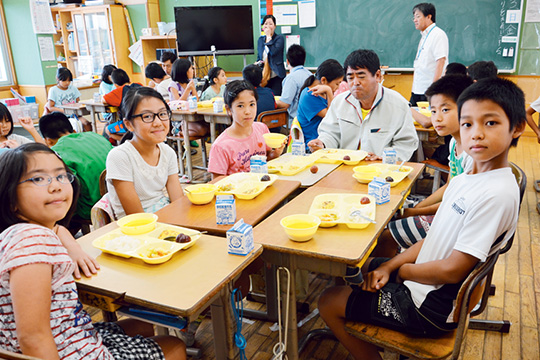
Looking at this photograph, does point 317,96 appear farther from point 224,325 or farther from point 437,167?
point 224,325

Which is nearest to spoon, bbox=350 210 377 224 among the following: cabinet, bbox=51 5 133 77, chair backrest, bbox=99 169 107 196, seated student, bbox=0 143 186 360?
seated student, bbox=0 143 186 360

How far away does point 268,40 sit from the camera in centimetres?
637

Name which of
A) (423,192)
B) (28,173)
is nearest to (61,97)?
(423,192)

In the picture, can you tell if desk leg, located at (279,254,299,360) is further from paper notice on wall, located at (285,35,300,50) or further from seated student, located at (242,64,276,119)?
paper notice on wall, located at (285,35,300,50)

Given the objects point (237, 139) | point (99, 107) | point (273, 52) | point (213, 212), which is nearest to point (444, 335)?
point (213, 212)

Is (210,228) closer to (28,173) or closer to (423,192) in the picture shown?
(28,173)

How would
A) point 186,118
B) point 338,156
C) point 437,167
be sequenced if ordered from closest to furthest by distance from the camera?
point 338,156, point 437,167, point 186,118

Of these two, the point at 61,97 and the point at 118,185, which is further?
the point at 61,97

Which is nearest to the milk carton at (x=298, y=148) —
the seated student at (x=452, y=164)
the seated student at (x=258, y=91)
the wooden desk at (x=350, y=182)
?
the wooden desk at (x=350, y=182)

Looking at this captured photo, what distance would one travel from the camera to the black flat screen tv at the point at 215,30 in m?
7.08

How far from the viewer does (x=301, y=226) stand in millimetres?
1533

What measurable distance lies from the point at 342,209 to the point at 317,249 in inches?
13.9

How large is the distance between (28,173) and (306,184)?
1314 millimetres

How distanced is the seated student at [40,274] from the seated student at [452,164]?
1.24 metres
